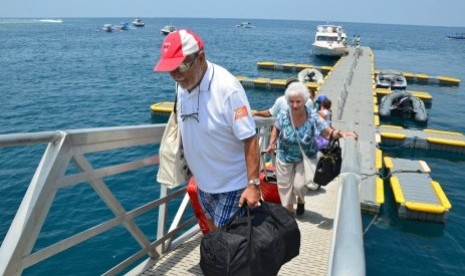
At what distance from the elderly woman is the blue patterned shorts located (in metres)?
1.76

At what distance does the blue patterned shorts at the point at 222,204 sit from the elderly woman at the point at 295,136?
176 centimetres

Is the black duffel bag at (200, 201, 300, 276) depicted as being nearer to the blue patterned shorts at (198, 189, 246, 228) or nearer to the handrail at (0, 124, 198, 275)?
the blue patterned shorts at (198, 189, 246, 228)

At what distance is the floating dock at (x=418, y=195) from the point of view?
8.95 meters

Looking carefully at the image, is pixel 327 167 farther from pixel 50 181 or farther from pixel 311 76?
pixel 311 76

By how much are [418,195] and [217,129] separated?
8546mm

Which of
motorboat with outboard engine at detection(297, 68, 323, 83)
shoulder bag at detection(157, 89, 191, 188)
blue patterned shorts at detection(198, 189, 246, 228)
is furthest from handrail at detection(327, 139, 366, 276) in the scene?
motorboat with outboard engine at detection(297, 68, 323, 83)

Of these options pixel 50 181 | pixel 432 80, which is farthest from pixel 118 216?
pixel 432 80

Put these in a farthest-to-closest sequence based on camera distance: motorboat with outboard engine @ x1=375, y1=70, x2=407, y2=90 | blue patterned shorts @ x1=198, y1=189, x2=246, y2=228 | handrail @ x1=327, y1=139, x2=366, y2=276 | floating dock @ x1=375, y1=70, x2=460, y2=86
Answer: floating dock @ x1=375, y1=70, x2=460, y2=86
motorboat with outboard engine @ x1=375, y1=70, x2=407, y2=90
blue patterned shorts @ x1=198, y1=189, x2=246, y2=228
handrail @ x1=327, y1=139, x2=366, y2=276

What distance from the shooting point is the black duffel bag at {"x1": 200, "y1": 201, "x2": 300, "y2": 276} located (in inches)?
88.8

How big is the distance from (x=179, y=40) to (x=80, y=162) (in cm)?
115

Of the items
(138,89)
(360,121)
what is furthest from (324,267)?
(138,89)

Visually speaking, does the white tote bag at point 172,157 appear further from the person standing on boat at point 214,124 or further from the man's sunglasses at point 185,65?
the man's sunglasses at point 185,65

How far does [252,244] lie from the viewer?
7.51 ft

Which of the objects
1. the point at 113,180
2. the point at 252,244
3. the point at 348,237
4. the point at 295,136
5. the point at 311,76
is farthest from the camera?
the point at 311,76
